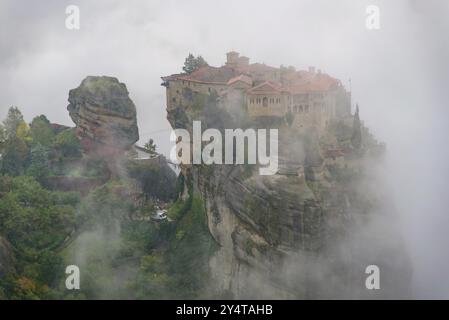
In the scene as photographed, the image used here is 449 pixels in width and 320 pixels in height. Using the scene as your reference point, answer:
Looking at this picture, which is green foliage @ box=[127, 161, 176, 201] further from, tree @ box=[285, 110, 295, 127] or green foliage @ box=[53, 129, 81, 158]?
tree @ box=[285, 110, 295, 127]

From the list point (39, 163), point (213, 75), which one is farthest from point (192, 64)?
point (39, 163)

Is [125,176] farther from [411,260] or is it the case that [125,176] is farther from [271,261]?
[411,260]

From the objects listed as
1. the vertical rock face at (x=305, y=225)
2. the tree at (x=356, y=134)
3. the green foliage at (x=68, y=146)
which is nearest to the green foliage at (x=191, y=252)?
the vertical rock face at (x=305, y=225)

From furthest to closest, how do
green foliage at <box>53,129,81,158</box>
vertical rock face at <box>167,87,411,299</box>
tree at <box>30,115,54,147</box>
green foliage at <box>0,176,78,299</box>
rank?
tree at <box>30,115,54,147</box> < green foliage at <box>53,129,81,158</box> < green foliage at <box>0,176,78,299</box> < vertical rock face at <box>167,87,411,299</box>

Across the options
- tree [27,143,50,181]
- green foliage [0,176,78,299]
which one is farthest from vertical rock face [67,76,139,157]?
green foliage [0,176,78,299]

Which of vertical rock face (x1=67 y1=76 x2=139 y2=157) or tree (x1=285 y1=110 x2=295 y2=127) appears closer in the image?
tree (x1=285 y1=110 x2=295 y2=127)

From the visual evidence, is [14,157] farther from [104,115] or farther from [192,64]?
[192,64]
